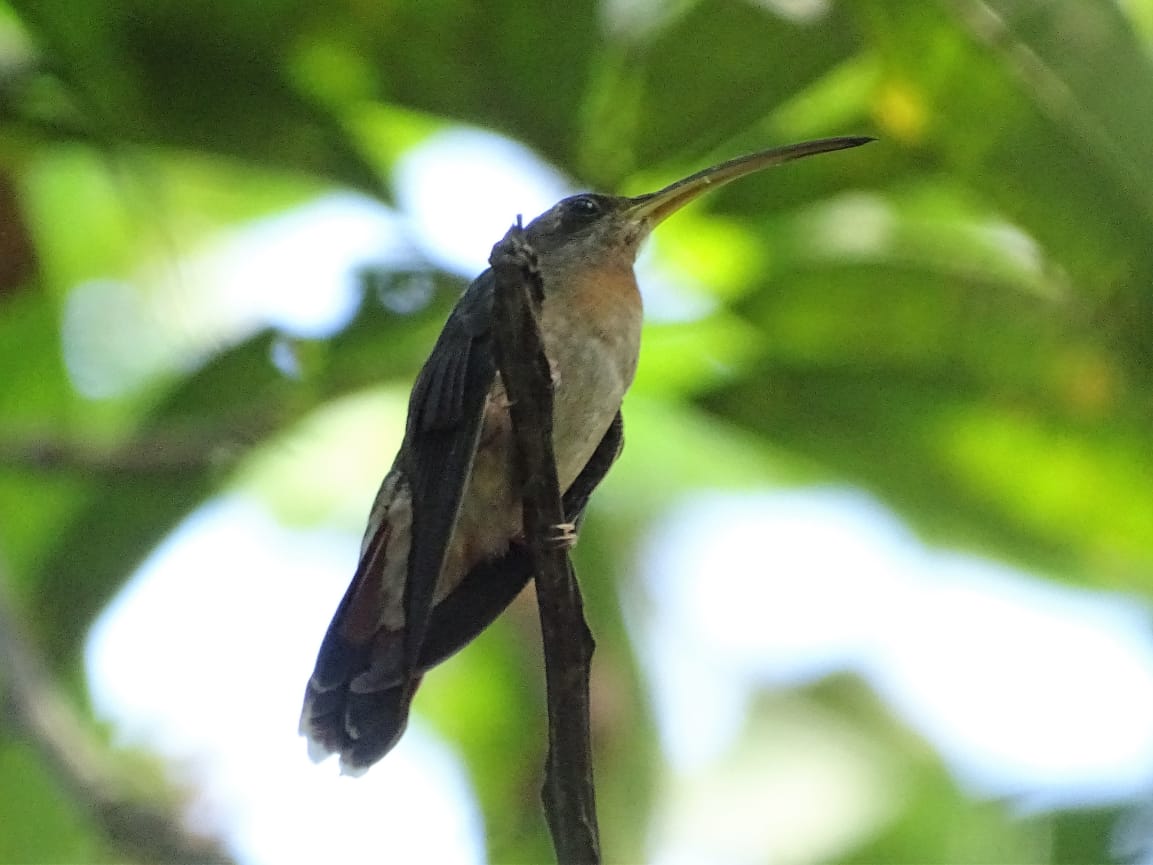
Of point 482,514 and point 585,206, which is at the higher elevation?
point 585,206

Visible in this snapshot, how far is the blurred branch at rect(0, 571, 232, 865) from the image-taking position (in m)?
2.57

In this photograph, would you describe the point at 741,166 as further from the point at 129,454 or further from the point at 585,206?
the point at 129,454

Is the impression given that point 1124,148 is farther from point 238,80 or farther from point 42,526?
point 42,526

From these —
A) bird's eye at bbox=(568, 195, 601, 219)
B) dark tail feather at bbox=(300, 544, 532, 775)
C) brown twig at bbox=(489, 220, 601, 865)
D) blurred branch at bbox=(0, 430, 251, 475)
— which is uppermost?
bird's eye at bbox=(568, 195, 601, 219)

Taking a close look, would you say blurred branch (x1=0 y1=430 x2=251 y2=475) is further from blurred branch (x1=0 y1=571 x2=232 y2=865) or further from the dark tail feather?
the dark tail feather

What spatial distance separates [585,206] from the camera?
2789 mm

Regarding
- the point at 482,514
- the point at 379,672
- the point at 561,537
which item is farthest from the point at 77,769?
the point at 561,537

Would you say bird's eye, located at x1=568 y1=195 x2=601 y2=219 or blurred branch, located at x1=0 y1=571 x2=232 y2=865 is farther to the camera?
bird's eye, located at x1=568 y1=195 x2=601 y2=219

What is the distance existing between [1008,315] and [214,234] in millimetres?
2135

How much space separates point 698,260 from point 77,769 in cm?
158

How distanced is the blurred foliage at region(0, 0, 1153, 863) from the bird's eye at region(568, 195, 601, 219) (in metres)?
0.06

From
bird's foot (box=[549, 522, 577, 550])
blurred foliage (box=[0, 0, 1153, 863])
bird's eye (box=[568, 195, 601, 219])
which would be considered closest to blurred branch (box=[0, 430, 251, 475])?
blurred foliage (box=[0, 0, 1153, 863])

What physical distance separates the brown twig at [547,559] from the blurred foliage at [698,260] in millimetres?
1067

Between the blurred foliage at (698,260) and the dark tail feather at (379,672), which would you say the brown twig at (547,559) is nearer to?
the dark tail feather at (379,672)
